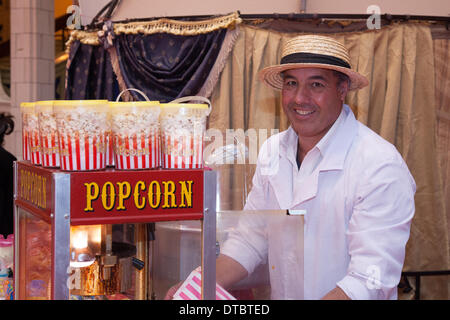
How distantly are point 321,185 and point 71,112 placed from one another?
3.14 ft

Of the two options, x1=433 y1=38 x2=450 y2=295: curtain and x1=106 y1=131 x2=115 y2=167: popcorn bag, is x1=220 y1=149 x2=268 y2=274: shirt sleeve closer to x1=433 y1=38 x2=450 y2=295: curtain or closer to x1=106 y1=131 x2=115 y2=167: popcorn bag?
x1=106 y1=131 x2=115 y2=167: popcorn bag

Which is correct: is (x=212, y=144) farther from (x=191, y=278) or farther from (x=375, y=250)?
(x=191, y=278)

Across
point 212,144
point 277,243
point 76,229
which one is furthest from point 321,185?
point 212,144

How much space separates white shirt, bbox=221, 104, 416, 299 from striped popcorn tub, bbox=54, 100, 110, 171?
396 mm

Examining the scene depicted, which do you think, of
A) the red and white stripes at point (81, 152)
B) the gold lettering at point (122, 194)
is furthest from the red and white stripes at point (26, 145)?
the gold lettering at point (122, 194)

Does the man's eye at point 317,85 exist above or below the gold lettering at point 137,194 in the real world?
above

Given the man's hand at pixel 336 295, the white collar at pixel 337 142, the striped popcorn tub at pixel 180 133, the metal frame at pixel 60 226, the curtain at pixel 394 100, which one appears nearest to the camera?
the metal frame at pixel 60 226

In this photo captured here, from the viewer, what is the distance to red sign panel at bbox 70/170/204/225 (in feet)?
3.70

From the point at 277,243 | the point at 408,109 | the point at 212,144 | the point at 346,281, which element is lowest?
the point at 346,281

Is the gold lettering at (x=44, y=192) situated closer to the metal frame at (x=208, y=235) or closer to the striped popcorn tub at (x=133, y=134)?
the striped popcorn tub at (x=133, y=134)

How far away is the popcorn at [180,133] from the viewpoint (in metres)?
1.22

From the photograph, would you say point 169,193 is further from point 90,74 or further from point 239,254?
point 90,74

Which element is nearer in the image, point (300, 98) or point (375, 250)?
point (375, 250)

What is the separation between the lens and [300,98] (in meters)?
2.01
